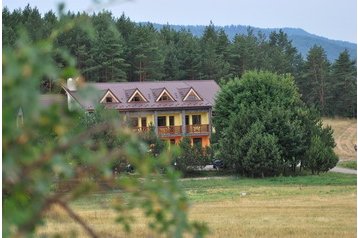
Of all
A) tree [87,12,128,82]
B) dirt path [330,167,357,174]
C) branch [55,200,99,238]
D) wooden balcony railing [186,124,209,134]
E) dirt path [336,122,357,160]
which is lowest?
dirt path [330,167,357,174]

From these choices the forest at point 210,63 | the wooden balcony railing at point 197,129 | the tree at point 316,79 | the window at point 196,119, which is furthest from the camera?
the tree at point 316,79

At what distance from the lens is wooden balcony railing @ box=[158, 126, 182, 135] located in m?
8.78

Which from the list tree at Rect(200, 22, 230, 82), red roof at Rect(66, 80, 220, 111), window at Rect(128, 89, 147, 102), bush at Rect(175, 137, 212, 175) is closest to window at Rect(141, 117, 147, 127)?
red roof at Rect(66, 80, 220, 111)

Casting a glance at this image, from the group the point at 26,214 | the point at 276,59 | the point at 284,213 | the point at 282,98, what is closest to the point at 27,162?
the point at 26,214

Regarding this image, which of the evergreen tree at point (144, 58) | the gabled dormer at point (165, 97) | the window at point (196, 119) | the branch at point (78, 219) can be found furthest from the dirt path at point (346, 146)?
the branch at point (78, 219)

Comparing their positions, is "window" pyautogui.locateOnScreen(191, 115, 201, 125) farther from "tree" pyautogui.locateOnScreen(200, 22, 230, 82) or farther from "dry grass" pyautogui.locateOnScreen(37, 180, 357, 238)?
"dry grass" pyautogui.locateOnScreen(37, 180, 357, 238)

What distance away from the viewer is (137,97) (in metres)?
9.22

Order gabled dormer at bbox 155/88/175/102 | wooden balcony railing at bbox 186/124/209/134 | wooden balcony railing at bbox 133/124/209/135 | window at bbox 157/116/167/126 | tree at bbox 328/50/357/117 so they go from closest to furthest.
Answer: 1. tree at bbox 328/50/357/117
2. wooden balcony railing at bbox 133/124/209/135
3. window at bbox 157/116/167/126
4. wooden balcony railing at bbox 186/124/209/134
5. gabled dormer at bbox 155/88/175/102

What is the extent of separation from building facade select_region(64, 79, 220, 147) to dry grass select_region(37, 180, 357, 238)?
200 centimetres

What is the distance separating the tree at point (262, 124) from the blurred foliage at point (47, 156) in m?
8.38

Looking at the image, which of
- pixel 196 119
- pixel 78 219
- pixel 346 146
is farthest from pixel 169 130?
pixel 78 219

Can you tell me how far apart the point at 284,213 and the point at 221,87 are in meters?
5.53

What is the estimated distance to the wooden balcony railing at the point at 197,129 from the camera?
370 inches

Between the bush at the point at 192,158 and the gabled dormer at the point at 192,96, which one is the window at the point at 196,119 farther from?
the bush at the point at 192,158
